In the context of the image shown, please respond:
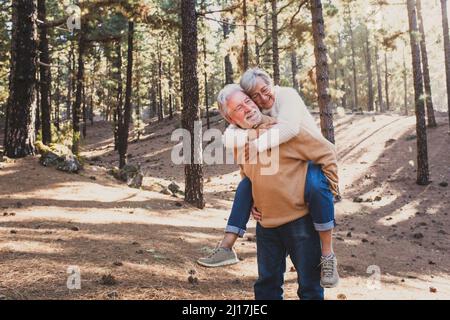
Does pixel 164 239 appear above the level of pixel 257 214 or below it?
below

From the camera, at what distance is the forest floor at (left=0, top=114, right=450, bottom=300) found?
509 centimetres

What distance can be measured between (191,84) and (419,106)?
29.8ft

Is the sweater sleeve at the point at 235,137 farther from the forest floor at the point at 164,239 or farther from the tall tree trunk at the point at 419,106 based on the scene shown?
the tall tree trunk at the point at 419,106

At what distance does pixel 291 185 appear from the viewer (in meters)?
2.91

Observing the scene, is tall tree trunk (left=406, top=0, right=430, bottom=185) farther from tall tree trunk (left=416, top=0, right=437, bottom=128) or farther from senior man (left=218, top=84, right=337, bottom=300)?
senior man (left=218, top=84, right=337, bottom=300)

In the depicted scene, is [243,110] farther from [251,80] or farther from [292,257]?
[292,257]

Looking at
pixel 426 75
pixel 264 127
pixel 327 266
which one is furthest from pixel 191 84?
pixel 426 75

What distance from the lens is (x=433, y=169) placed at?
17.4m

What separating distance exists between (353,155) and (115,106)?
1832 cm

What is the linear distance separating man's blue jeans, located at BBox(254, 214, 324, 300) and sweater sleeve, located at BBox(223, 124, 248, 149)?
→ 67cm

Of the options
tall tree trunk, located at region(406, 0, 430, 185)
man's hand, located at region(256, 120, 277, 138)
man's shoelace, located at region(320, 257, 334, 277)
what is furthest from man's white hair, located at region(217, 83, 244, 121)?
tall tree trunk, located at region(406, 0, 430, 185)

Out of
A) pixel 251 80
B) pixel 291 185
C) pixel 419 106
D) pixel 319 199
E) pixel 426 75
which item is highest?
pixel 426 75
